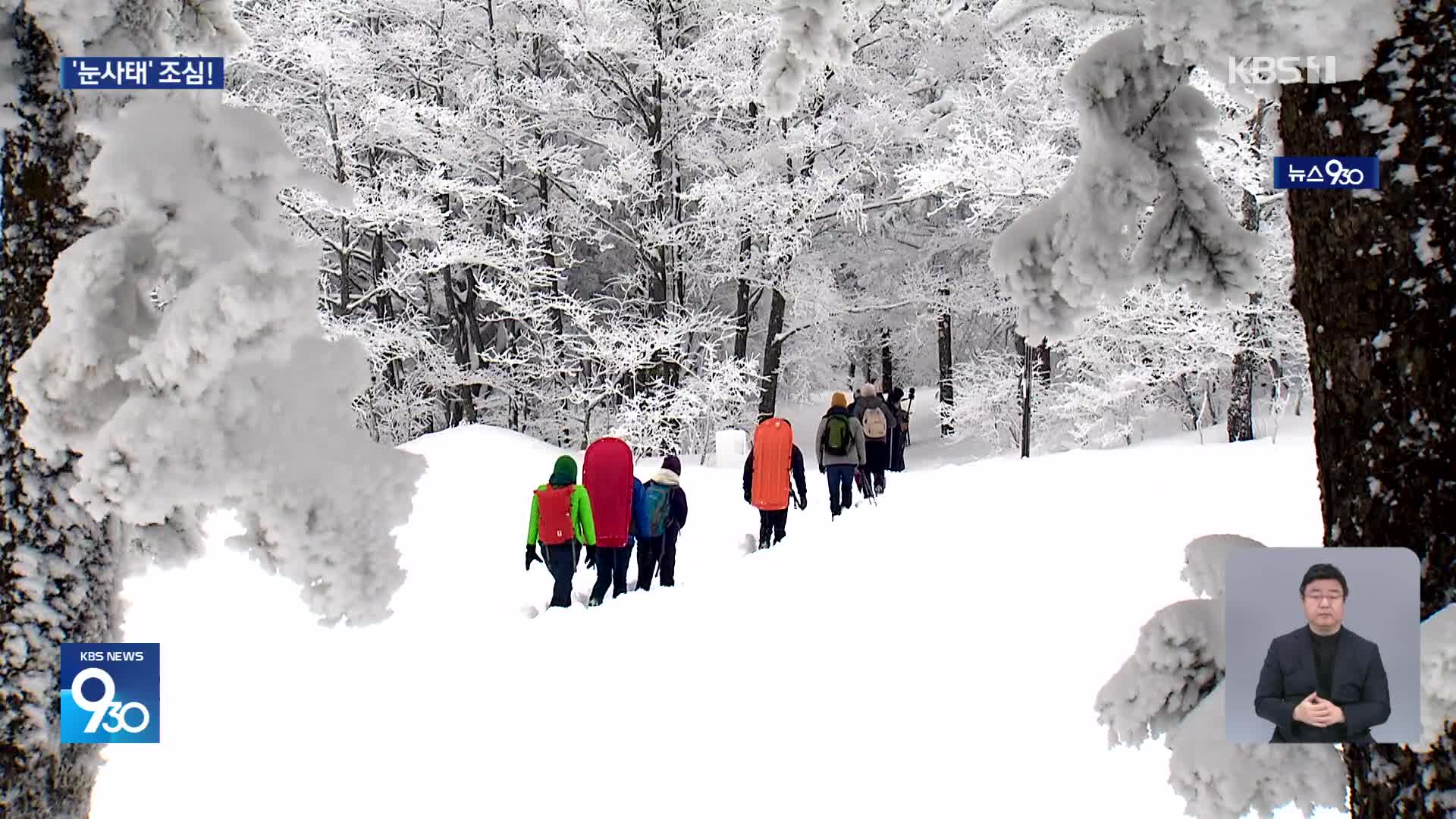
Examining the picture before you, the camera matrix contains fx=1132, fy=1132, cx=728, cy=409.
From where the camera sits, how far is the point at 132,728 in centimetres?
279

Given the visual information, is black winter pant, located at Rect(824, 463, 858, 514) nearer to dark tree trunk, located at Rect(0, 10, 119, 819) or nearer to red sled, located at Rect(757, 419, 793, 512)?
red sled, located at Rect(757, 419, 793, 512)

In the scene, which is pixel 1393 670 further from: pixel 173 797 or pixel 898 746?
pixel 173 797

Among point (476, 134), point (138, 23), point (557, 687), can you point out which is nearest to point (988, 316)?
point (476, 134)

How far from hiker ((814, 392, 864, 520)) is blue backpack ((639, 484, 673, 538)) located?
276 centimetres

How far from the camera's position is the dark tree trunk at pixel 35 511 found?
2805 millimetres

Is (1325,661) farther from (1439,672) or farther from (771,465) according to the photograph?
(771,465)

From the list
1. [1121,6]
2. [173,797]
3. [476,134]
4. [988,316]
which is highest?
[476,134]

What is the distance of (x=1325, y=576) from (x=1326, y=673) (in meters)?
0.18

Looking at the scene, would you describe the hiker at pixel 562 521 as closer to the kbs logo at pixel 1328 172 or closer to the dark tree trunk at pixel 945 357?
the kbs logo at pixel 1328 172

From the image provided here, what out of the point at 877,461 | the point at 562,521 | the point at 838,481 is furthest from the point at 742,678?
the point at 877,461

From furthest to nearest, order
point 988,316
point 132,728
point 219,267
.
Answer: point 988,316, point 132,728, point 219,267

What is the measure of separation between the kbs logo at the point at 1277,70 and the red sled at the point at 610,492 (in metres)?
7.07

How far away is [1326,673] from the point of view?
6.65 feet

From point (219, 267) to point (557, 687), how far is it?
4.48 metres
